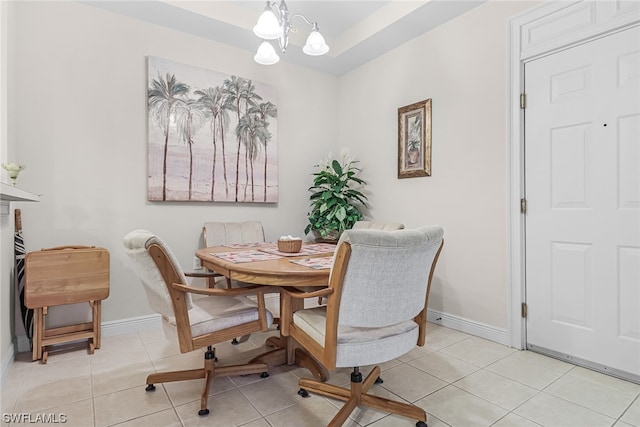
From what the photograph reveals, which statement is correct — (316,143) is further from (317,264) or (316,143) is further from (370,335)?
(370,335)

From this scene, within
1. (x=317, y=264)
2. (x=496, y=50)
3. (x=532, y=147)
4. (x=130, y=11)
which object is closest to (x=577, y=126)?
(x=532, y=147)

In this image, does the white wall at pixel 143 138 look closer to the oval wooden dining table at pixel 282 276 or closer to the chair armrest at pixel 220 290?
the oval wooden dining table at pixel 282 276

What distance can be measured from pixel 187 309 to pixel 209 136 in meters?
2.11

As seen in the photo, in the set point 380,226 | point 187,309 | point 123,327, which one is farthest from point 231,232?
point 187,309

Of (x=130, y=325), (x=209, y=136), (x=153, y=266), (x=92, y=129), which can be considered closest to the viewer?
(x=153, y=266)

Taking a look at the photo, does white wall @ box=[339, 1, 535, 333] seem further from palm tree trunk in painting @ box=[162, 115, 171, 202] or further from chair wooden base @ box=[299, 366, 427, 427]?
palm tree trunk in painting @ box=[162, 115, 171, 202]

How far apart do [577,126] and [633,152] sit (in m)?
0.36

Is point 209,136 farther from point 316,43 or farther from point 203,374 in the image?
point 203,374

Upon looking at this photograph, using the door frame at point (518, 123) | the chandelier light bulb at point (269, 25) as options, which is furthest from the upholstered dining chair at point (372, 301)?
the chandelier light bulb at point (269, 25)

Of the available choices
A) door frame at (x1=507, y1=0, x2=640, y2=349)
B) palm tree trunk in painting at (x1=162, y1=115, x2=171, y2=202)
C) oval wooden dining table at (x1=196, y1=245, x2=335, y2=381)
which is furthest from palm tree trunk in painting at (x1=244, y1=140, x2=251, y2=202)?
door frame at (x1=507, y1=0, x2=640, y2=349)

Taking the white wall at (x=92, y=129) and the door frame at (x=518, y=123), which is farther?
the white wall at (x=92, y=129)

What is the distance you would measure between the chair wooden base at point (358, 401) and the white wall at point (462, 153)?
1.44 meters

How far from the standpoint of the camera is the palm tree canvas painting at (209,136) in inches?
118

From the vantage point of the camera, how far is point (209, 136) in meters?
3.26
